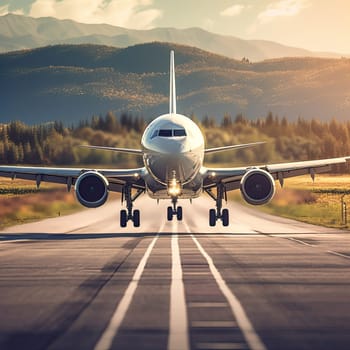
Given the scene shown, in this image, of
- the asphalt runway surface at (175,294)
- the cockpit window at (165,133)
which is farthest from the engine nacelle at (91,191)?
the asphalt runway surface at (175,294)

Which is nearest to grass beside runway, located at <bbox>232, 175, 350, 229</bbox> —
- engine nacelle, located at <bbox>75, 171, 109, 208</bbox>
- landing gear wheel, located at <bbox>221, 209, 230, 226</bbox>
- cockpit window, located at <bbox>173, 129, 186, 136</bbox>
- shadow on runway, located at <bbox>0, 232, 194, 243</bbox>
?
landing gear wheel, located at <bbox>221, 209, 230, 226</bbox>

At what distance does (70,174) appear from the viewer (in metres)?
46.2

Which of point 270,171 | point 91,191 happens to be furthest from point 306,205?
point 91,191

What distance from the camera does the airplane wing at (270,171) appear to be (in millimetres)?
45219

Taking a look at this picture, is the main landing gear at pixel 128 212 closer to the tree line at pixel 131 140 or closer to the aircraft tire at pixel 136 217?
the aircraft tire at pixel 136 217

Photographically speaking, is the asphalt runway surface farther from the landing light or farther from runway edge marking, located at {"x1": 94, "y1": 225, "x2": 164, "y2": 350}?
the landing light

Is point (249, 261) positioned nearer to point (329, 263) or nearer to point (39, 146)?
point (329, 263)

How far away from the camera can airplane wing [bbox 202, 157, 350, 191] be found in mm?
45219

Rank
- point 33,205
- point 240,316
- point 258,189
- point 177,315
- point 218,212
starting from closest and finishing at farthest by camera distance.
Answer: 1. point 240,316
2. point 177,315
3. point 258,189
4. point 218,212
5. point 33,205

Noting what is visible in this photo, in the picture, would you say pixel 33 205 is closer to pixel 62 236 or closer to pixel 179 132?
pixel 62 236

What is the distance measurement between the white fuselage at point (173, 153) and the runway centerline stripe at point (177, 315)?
15.9 meters

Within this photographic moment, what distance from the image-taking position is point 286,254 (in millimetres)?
29000

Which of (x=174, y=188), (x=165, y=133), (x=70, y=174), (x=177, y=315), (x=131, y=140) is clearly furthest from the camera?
Result: (x=131, y=140)

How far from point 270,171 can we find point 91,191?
9560 millimetres
